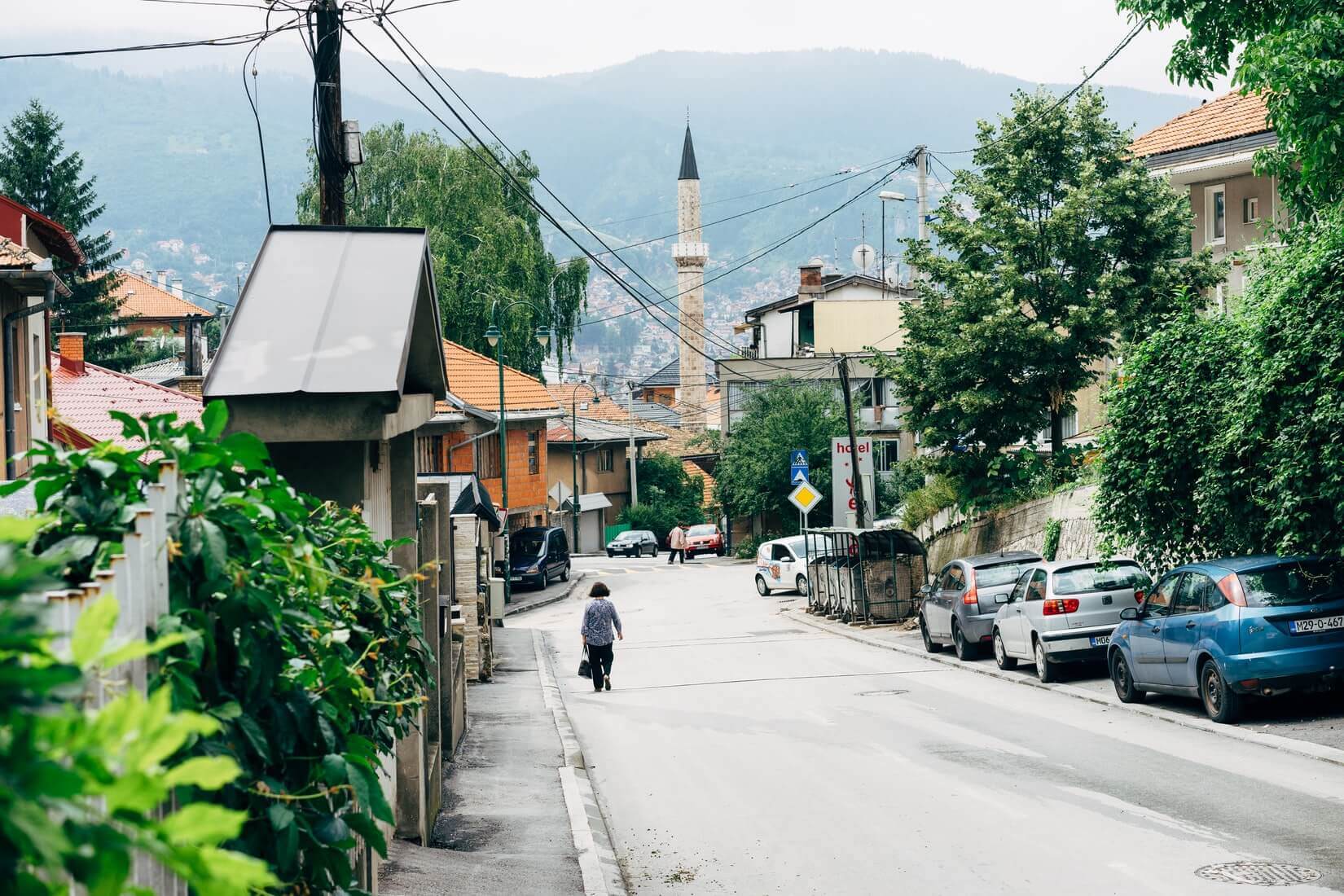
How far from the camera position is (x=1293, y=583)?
1455 centimetres

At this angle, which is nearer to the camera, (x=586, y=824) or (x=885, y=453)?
(x=586, y=824)

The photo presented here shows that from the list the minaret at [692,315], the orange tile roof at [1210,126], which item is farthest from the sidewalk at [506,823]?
the minaret at [692,315]

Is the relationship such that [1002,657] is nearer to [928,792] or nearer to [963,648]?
[963,648]

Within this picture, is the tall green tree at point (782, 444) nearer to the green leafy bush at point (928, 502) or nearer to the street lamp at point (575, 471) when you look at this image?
the street lamp at point (575, 471)

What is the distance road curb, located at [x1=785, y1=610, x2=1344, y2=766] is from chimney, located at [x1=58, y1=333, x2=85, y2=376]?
19.8 m

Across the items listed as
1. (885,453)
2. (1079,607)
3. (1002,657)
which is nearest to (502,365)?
(1002,657)

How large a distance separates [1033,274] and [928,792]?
60.0 ft

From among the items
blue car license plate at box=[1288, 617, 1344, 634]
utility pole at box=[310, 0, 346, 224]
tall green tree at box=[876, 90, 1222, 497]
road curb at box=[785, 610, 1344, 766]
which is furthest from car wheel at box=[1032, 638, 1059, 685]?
utility pole at box=[310, 0, 346, 224]

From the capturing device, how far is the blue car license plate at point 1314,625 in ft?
46.4

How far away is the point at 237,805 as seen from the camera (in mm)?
3361

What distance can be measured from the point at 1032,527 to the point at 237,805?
2742 centimetres

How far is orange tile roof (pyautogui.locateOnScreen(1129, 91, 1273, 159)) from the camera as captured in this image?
1267 inches

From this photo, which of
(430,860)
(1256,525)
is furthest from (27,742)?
(1256,525)

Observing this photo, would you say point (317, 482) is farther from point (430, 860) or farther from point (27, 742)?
point (27, 742)
